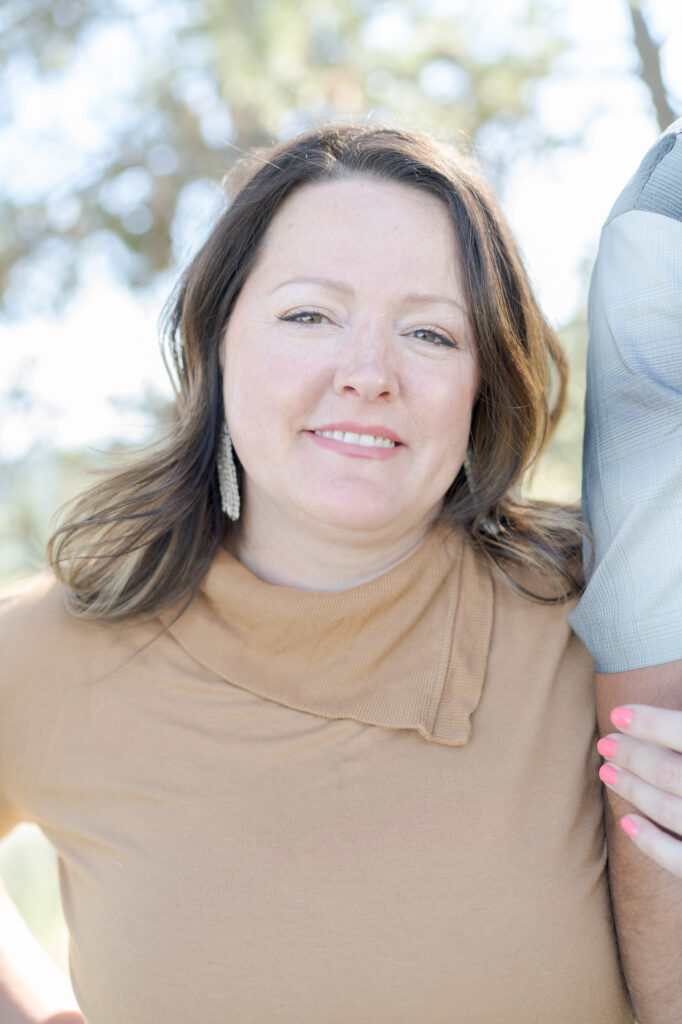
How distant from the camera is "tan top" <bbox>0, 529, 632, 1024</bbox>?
1.48 meters

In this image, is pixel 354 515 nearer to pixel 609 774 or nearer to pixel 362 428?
pixel 362 428

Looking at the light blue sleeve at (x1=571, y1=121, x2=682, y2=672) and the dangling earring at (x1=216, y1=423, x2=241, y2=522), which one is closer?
the light blue sleeve at (x1=571, y1=121, x2=682, y2=672)

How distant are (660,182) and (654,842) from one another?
3.22 ft

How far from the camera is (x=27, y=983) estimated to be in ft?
6.15

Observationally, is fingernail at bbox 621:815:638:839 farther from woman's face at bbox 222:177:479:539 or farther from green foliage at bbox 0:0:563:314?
green foliage at bbox 0:0:563:314

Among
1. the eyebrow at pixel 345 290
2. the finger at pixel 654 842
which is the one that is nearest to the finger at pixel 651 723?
the finger at pixel 654 842

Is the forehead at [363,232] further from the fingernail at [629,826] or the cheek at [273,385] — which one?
the fingernail at [629,826]

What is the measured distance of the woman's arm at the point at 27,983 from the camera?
6.03 ft

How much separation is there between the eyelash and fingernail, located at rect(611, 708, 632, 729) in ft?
2.39

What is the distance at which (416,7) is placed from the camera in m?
4.68

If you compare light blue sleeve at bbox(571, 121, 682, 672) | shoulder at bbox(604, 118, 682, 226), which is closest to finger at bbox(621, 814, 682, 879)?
light blue sleeve at bbox(571, 121, 682, 672)

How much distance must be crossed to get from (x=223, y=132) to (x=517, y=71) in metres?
1.68

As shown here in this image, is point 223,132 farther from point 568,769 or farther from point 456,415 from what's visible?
point 568,769

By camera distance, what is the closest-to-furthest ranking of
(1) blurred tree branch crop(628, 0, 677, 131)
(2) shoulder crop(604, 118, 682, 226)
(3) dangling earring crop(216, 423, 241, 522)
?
(2) shoulder crop(604, 118, 682, 226) < (3) dangling earring crop(216, 423, 241, 522) < (1) blurred tree branch crop(628, 0, 677, 131)
